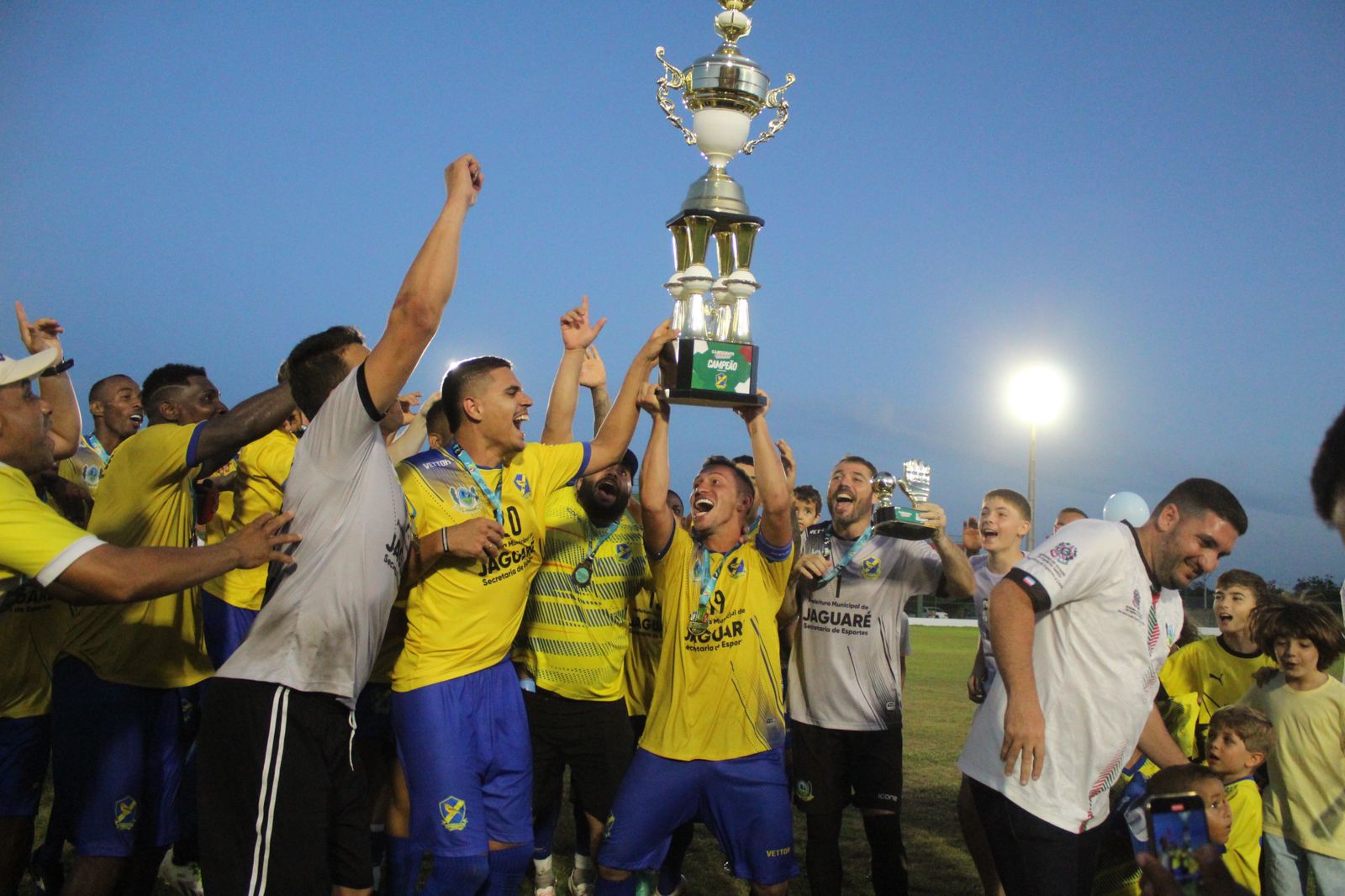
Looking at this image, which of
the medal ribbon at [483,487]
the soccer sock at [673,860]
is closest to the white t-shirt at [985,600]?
the soccer sock at [673,860]

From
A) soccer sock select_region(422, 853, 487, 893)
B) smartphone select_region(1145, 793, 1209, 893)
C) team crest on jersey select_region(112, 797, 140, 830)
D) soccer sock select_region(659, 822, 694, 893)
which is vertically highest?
smartphone select_region(1145, 793, 1209, 893)

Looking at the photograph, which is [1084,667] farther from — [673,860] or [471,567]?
[673,860]

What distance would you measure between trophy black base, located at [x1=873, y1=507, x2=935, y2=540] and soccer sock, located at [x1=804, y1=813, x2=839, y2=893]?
1.87m

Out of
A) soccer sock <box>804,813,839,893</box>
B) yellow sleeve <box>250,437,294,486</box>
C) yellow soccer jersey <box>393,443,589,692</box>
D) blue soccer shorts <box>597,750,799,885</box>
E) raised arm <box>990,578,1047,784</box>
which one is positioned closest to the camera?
raised arm <box>990,578,1047,784</box>

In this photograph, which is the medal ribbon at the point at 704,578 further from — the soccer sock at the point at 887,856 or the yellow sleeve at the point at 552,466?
the soccer sock at the point at 887,856

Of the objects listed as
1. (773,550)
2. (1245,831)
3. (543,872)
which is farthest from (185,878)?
(1245,831)

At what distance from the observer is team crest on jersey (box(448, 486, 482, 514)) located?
5.28m

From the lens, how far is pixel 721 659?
5.64m

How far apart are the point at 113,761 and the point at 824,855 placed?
387cm

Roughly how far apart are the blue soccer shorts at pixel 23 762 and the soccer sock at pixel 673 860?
3.53 meters

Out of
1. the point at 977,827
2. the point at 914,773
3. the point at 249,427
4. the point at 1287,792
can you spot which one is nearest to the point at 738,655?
the point at 977,827

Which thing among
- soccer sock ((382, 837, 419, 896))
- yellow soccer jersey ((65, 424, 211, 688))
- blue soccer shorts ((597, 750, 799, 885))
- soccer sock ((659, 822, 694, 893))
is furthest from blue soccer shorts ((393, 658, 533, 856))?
soccer sock ((659, 822, 694, 893))

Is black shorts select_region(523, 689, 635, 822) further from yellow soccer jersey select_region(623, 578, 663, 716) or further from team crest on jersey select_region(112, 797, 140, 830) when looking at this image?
team crest on jersey select_region(112, 797, 140, 830)

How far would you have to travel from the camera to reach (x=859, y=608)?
662 cm
